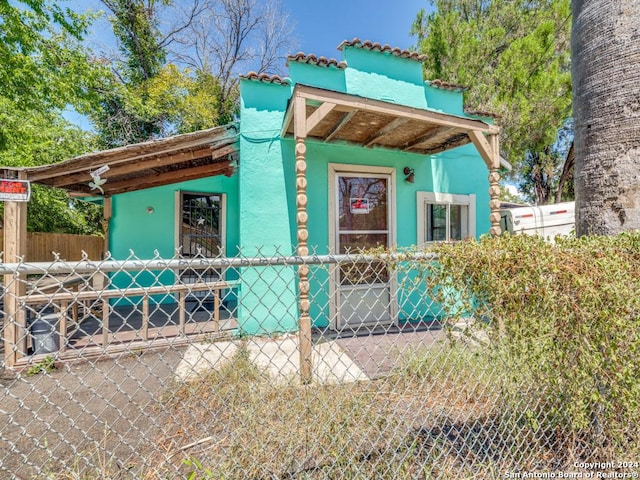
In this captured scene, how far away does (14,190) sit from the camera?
3479 mm

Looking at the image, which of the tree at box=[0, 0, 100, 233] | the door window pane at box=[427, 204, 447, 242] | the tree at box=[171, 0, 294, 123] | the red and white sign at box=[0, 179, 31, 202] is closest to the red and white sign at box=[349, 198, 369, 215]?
the door window pane at box=[427, 204, 447, 242]

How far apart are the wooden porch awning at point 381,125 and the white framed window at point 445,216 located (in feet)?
3.17

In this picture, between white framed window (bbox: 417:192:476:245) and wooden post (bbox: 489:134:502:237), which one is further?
white framed window (bbox: 417:192:476:245)

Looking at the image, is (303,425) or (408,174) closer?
(303,425)

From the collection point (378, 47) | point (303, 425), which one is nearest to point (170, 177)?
point (378, 47)

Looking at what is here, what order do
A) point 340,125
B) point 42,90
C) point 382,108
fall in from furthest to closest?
point 42,90, point 340,125, point 382,108

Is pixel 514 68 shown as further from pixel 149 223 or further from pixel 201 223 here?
pixel 149 223

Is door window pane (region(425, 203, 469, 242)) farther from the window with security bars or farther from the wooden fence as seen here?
the wooden fence

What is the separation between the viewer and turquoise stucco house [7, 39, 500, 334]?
13.9 feet

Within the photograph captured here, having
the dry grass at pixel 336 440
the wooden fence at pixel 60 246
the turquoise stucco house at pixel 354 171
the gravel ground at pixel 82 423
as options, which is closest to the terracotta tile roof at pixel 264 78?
the turquoise stucco house at pixel 354 171

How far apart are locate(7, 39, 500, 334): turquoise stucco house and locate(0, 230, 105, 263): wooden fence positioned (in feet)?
7.27

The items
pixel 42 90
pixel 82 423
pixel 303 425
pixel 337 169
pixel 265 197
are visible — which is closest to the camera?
pixel 303 425

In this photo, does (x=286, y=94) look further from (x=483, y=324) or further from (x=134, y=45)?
(x=134, y=45)

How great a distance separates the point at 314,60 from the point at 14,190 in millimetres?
4484
